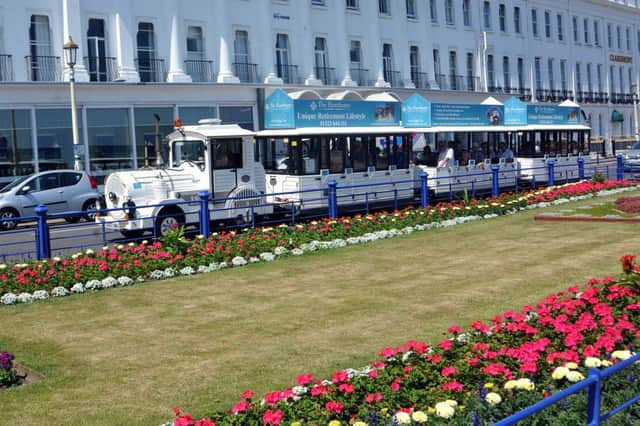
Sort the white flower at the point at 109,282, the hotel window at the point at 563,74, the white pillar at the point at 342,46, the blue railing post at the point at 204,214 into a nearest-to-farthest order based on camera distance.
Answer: the white flower at the point at 109,282
the blue railing post at the point at 204,214
the white pillar at the point at 342,46
the hotel window at the point at 563,74

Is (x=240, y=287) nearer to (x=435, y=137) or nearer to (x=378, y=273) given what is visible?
(x=378, y=273)

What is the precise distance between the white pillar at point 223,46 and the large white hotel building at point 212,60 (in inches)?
2.1

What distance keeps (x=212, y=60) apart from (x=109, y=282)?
25691 mm

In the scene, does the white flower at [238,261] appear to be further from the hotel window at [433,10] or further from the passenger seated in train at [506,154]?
the hotel window at [433,10]

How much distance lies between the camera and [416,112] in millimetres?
28969

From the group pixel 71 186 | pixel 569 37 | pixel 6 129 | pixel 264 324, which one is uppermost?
pixel 569 37

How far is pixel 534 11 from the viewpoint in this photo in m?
63.5

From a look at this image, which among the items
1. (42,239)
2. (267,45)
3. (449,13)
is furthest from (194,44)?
(42,239)

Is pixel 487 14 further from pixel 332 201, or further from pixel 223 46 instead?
pixel 332 201

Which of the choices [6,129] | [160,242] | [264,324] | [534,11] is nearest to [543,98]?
[534,11]

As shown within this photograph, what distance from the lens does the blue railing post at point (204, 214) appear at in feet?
59.8

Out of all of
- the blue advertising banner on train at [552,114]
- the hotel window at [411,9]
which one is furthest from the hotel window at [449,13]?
the blue advertising banner on train at [552,114]

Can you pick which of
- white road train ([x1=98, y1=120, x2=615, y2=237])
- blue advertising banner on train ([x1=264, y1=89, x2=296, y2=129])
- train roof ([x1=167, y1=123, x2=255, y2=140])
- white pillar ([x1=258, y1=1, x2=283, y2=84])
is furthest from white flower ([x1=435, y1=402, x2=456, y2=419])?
white pillar ([x1=258, y1=1, x2=283, y2=84])

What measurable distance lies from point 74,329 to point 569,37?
63.6 meters
